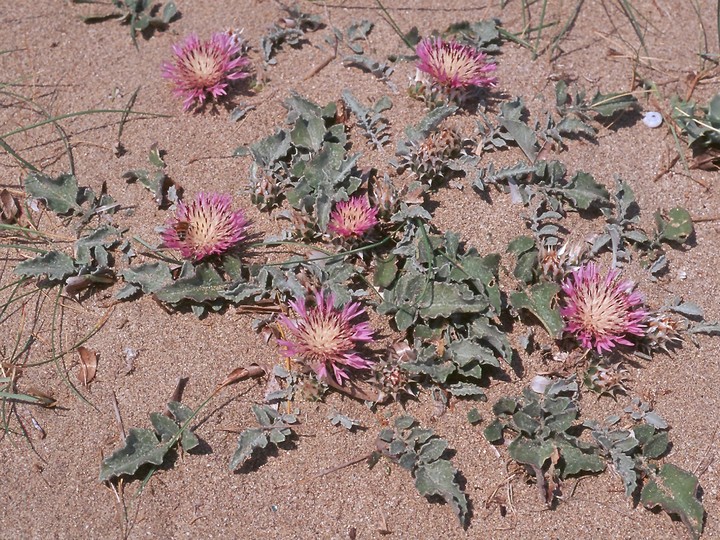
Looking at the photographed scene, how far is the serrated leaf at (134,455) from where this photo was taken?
95.9 inches

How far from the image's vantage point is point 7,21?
357 cm

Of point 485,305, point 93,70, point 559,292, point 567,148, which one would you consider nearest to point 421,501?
point 485,305

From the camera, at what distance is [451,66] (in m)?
3.16

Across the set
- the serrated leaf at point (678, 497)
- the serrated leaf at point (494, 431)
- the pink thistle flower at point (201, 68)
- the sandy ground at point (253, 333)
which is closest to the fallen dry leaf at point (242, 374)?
the sandy ground at point (253, 333)

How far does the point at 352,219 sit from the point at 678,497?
1.60m

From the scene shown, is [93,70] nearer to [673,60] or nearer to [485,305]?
[485,305]

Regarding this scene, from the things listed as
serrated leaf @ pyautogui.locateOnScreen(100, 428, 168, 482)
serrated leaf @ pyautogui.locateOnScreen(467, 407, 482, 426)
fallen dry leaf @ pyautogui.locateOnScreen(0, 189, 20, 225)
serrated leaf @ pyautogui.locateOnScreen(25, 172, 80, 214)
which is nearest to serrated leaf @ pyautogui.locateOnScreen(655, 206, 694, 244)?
serrated leaf @ pyautogui.locateOnScreen(467, 407, 482, 426)

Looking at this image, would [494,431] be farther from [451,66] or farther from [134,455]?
[451,66]

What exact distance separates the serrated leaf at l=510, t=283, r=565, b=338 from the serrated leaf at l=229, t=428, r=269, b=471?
1.12 meters

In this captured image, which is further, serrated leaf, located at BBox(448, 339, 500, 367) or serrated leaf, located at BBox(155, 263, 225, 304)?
serrated leaf, located at BBox(155, 263, 225, 304)

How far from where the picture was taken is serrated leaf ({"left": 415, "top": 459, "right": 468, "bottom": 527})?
2.41m

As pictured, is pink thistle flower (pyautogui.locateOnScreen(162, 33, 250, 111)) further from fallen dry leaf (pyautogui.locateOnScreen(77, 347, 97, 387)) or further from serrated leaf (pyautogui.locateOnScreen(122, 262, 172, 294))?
fallen dry leaf (pyautogui.locateOnScreen(77, 347, 97, 387))

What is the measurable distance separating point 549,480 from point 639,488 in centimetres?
35

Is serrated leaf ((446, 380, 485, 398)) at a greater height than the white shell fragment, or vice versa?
the white shell fragment
